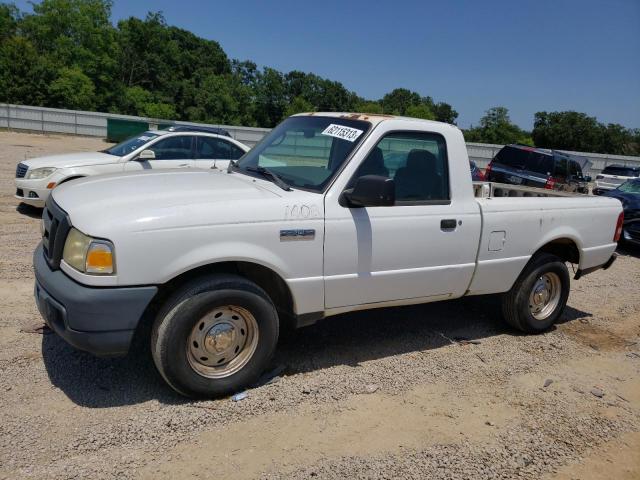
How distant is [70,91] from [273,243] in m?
57.8

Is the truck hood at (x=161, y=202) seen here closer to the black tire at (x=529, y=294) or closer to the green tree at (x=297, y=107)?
the black tire at (x=529, y=294)

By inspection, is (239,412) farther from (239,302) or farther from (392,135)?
(392,135)

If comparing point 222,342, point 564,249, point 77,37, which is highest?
point 77,37

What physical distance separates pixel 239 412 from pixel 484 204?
8.87 feet

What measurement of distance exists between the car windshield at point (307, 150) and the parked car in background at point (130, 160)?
487 centimetres

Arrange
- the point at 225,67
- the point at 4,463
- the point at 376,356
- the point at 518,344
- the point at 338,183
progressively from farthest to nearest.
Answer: the point at 225,67 < the point at 518,344 < the point at 376,356 < the point at 338,183 < the point at 4,463

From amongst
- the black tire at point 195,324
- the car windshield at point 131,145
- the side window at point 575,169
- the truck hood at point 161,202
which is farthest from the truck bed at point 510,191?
the side window at point 575,169

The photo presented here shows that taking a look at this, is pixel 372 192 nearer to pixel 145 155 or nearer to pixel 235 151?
pixel 145 155

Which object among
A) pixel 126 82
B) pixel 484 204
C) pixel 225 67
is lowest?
pixel 484 204

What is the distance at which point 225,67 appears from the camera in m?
85.9

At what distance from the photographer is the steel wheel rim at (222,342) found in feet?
11.9

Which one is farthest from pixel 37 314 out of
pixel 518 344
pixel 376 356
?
pixel 518 344

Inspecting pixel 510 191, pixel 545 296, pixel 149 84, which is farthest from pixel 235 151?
pixel 149 84

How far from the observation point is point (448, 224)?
14.8ft
